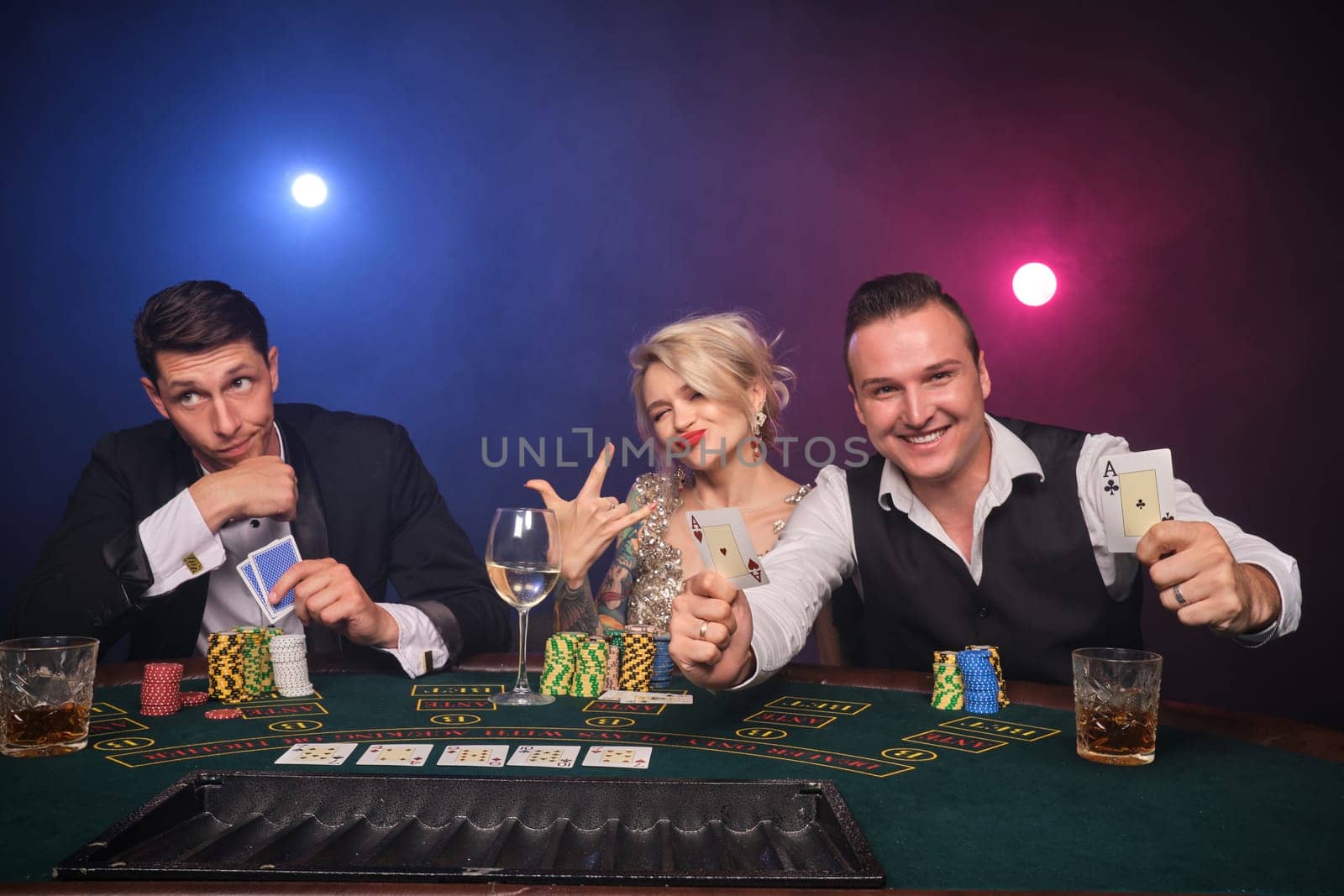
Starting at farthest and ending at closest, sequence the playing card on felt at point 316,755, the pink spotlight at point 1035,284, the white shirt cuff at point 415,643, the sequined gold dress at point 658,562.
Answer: the pink spotlight at point 1035,284
the sequined gold dress at point 658,562
the white shirt cuff at point 415,643
the playing card on felt at point 316,755

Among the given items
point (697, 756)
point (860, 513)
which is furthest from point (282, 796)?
point (860, 513)

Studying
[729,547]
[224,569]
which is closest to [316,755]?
[729,547]

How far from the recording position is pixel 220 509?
262 cm

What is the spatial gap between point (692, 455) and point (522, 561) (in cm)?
134

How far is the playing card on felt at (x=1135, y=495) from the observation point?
1.82m

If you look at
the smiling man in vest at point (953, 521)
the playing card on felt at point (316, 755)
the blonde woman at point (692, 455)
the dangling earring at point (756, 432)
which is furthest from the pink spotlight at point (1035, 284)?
the playing card on felt at point (316, 755)

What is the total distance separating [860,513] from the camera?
8.13 ft

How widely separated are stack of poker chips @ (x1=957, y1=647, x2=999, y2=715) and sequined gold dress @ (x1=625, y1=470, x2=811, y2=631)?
4.53 ft

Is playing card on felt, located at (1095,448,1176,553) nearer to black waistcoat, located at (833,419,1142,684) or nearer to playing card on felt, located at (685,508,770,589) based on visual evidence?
black waistcoat, located at (833,419,1142,684)

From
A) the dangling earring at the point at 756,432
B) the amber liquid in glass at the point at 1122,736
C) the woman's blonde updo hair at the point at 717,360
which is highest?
the woman's blonde updo hair at the point at 717,360

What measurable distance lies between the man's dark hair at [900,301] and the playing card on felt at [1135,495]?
0.57 m

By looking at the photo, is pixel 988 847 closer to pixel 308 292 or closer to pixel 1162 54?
pixel 308 292

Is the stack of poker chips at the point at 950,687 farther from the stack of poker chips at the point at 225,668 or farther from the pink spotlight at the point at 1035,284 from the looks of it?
the pink spotlight at the point at 1035,284

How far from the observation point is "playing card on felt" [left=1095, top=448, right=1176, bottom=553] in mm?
1819
